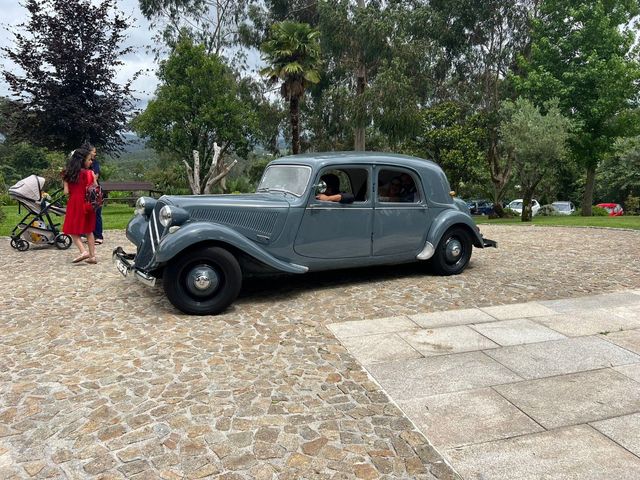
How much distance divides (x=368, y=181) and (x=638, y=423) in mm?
4145

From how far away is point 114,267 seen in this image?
7504mm

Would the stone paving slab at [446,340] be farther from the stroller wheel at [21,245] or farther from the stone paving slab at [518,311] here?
the stroller wheel at [21,245]

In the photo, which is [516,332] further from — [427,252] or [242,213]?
[242,213]

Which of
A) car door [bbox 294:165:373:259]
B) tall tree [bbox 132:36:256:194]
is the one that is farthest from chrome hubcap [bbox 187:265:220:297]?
tall tree [bbox 132:36:256:194]

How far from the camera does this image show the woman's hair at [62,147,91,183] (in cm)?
757

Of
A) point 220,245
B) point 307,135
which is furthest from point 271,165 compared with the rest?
point 307,135

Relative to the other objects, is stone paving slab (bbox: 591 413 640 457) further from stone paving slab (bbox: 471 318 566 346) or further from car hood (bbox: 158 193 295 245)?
car hood (bbox: 158 193 295 245)

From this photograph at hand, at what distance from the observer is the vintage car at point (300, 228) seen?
495 cm

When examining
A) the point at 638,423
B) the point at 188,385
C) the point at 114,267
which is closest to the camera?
the point at 638,423

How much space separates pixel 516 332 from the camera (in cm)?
450

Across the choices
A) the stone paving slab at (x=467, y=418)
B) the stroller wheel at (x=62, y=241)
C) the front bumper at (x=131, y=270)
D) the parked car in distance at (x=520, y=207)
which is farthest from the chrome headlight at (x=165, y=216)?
the parked car in distance at (x=520, y=207)

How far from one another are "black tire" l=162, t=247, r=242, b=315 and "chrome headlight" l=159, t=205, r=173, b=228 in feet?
1.43

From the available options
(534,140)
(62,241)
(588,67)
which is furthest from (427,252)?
(588,67)

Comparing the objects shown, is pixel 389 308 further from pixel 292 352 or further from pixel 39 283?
pixel 39 283
